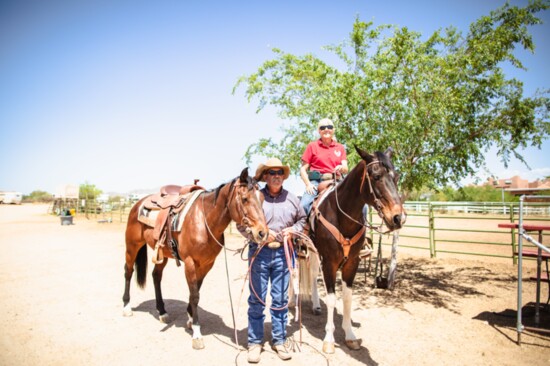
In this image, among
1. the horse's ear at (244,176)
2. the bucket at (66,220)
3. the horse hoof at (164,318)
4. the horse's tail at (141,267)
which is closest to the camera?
the horse's ear at (244,176)

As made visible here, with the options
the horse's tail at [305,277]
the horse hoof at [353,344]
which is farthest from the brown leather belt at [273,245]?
the horse hoof at [353,344]

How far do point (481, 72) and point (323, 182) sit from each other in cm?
406

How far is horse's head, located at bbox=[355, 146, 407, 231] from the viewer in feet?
10.6

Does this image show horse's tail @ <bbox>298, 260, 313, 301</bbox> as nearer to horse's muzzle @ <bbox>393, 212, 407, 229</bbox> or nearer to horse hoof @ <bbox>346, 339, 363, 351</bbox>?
horse hoof @ <bbox>346, 339, 363, 351</bbox>

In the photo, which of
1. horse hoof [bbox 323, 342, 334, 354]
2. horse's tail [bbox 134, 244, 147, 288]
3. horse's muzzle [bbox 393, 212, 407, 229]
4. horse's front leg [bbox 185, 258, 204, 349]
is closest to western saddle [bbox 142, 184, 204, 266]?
horse's front leg [bbox 185, 258, 204, 349]

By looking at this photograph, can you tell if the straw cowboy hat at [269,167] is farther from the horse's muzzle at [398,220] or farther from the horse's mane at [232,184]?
the horse's muzzle at [398,220]

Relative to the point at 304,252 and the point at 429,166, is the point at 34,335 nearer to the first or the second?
the point at 304,252

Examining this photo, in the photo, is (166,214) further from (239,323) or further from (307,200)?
(307,200)

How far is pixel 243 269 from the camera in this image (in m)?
9.01

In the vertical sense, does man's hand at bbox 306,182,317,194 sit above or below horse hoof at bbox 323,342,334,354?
above

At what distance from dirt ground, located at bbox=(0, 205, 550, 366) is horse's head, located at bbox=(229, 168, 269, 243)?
1320 millimetres

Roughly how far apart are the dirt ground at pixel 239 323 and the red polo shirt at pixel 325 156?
2578mm

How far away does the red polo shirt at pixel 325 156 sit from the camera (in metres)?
4.77

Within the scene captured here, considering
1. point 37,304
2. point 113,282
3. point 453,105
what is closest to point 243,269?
point 113,282
